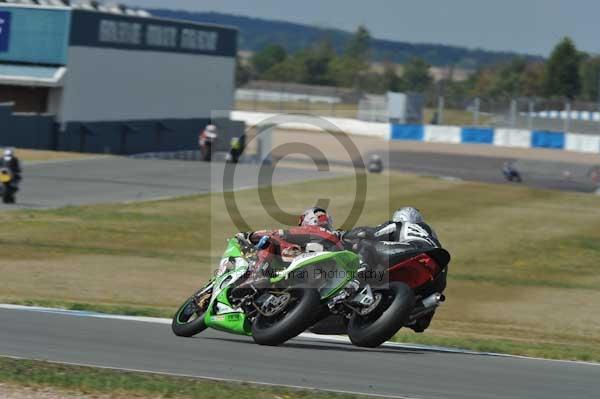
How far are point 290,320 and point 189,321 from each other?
1.46 meters

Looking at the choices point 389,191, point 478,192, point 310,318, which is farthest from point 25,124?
point 310,318

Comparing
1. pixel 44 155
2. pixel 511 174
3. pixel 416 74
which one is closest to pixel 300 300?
pixel 44 155

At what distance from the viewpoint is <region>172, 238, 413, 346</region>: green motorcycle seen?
941 cm

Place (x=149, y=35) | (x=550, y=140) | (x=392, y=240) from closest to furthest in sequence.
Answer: (x=392, y=240), (x=149, y=35), (x=550, y=140)

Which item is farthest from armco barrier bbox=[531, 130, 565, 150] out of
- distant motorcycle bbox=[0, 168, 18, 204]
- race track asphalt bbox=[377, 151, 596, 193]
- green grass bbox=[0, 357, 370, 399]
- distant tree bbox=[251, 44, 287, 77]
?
distant tree bbox=[251, 44, 287, 77]

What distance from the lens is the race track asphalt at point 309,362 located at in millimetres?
8305

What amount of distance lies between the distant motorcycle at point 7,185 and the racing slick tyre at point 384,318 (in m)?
18.2

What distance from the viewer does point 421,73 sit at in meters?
124

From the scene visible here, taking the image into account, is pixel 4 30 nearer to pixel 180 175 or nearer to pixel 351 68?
pixel 180 175

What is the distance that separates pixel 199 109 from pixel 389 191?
817 inches

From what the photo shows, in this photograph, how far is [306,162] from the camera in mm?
51906

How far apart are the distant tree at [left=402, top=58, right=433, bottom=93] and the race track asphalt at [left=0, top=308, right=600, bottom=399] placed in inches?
3961

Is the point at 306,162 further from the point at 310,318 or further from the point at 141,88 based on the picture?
the point at 310,318

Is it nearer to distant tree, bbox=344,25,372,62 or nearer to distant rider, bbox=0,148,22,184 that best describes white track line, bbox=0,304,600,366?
distant rider, bbox=0,148,22,184
